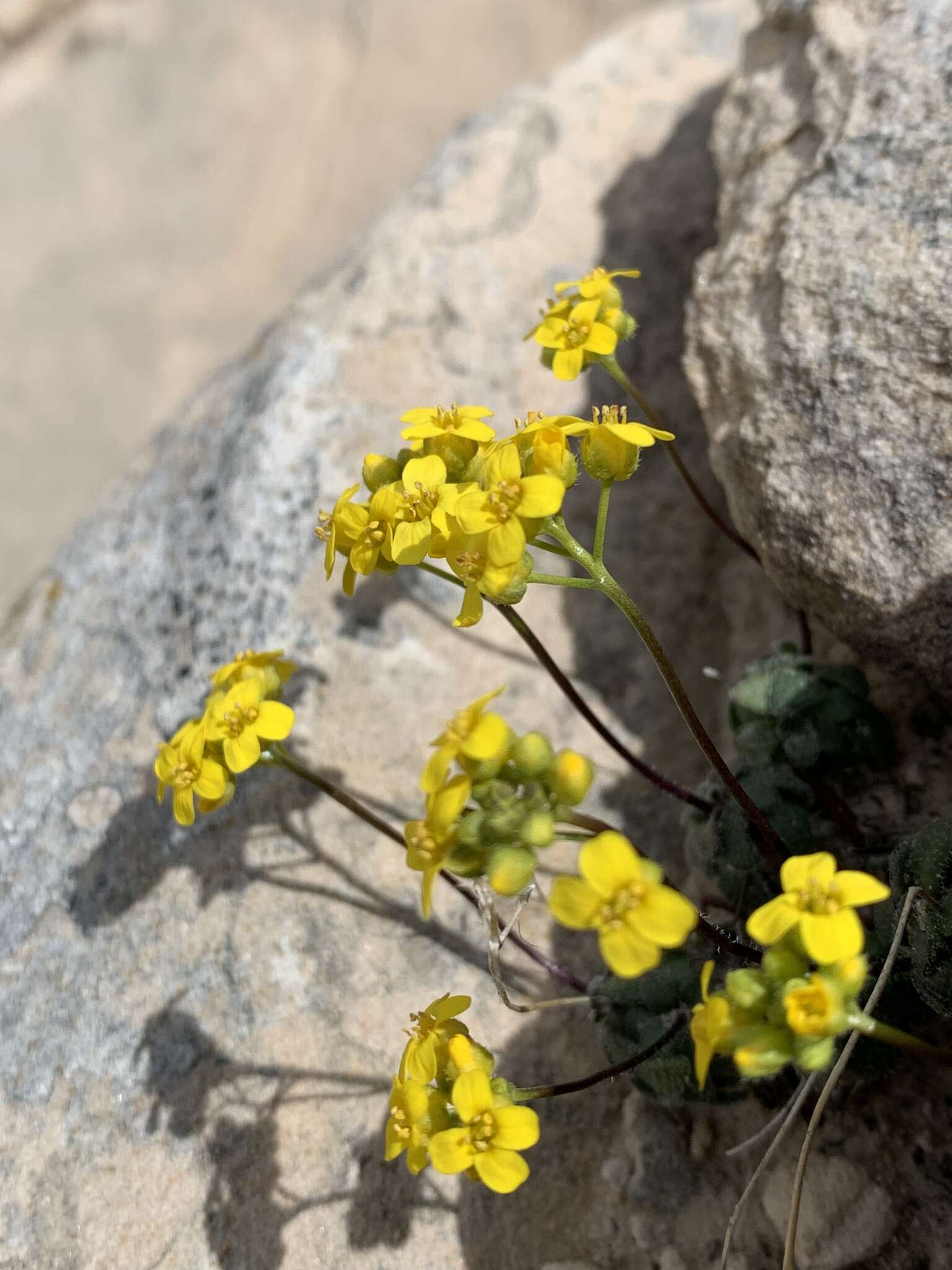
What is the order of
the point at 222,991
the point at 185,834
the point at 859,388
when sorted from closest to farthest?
the point at 859,388 → the point at 222,991 → the point at 185,834

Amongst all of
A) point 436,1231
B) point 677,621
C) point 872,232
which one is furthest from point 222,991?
point 872,232

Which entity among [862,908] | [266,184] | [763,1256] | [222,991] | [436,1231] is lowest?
[763,1256]

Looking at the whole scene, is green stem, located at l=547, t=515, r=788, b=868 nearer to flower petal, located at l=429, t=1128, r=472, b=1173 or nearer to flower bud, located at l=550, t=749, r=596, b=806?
flower bud, located at l=550, t=749, r=596, b=806

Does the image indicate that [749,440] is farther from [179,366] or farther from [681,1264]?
[179,366]

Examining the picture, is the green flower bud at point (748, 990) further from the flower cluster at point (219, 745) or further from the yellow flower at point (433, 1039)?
the flower cluster at point (219, 745)

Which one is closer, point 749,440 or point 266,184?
point 749,440

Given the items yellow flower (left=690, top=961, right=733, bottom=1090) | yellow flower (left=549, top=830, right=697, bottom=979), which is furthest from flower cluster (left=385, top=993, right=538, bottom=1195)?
yellow flower (left=549, top=830, right=697, bottom=979)

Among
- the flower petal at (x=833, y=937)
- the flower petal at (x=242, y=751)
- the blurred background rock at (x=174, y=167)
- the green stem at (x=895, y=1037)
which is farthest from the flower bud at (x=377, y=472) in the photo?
the blurred background rock at (x=174, y=167)
